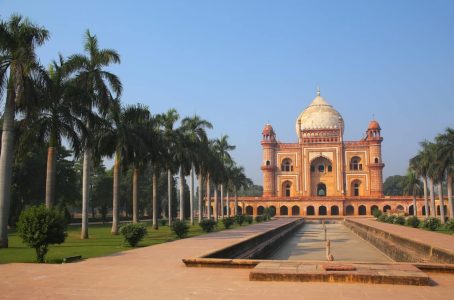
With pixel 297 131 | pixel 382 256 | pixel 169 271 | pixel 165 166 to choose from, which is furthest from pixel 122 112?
pixel 297 131

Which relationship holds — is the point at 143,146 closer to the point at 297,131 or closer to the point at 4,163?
the point at 4,163

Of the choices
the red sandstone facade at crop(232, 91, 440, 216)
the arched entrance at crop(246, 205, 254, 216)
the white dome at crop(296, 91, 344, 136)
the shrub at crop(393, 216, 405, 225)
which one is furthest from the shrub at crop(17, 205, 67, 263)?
the white dome at crop(296, 91, 344, 136)

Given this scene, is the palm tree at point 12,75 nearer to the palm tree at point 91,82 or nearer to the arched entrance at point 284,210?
the palm tree at point 91,82

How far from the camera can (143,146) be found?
21.7 metres

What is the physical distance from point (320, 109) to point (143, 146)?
45.1 metres

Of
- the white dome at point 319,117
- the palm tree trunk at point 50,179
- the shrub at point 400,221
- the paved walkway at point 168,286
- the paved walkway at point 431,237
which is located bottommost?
the shrub at point 400,221

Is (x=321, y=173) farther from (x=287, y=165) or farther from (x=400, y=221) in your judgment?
(x=400, y=221)

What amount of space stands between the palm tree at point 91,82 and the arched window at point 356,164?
44.1 meters

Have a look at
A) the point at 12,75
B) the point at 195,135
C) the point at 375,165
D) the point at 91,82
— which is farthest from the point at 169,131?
the point at 375,165

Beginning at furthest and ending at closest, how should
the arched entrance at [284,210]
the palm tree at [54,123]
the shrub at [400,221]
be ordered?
the arched entrance at [284,210]
the shrub at [400,221]
the palm tree at [54,123]

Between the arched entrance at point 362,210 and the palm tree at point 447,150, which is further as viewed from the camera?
the arched entrance at point 362,210

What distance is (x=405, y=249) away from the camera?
598 inches

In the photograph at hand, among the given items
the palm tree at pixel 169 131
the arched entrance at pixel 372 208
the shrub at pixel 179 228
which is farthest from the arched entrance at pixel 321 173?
the shrub at pixel 179 228

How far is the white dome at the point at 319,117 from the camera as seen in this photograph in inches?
2405
